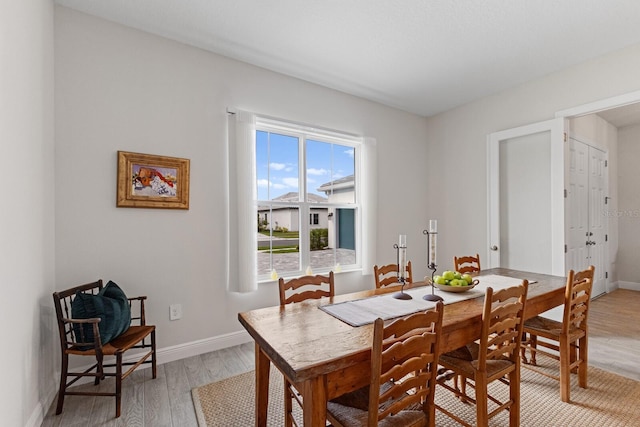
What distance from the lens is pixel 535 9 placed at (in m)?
2.33

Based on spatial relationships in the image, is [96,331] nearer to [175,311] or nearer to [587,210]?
[175,311]

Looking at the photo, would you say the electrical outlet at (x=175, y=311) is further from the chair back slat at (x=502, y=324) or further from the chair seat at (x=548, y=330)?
the chair seat at (x=548, y=330)

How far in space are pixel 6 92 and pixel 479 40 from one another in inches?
130

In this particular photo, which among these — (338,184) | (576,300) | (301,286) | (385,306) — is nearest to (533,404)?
(576,300)

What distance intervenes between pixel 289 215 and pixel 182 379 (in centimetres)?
181

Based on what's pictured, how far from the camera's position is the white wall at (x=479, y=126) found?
2.97 meters

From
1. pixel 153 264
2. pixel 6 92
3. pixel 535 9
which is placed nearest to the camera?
pixel 6 92

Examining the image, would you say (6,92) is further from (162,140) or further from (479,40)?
(479,40)

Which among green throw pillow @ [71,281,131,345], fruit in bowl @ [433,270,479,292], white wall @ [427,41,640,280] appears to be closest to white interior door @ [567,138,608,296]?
white wall @ [427,41,640,280]

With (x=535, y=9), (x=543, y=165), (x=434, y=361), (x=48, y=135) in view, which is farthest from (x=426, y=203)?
(x=48, y=135)

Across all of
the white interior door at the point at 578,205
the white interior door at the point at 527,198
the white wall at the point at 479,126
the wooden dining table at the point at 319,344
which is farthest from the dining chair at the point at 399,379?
the white interior door at the point at 578,205

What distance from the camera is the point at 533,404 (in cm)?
202

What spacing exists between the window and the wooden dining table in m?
1.50

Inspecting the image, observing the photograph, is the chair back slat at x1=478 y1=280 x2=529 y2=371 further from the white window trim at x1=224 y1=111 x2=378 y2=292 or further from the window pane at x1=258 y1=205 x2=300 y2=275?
the window pane at x1=258 y1=205 x2=300 y2=275
